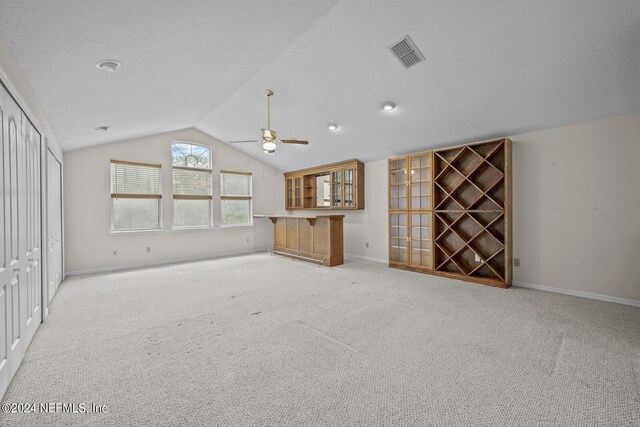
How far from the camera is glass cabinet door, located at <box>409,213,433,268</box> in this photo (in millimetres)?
5285

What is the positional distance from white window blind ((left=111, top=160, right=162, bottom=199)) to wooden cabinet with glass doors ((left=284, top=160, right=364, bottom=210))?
3.33 meters

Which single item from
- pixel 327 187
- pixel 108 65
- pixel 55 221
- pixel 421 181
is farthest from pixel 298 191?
pixel 108 65

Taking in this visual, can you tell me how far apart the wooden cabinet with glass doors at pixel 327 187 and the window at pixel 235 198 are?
118cm

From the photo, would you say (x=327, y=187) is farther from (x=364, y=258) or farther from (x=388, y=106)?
(x=388, y=106)

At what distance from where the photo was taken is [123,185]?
5895 mm

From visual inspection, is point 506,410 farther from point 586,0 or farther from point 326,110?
point 326,110

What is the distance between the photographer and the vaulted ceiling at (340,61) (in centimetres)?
221

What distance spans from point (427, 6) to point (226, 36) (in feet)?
6.19

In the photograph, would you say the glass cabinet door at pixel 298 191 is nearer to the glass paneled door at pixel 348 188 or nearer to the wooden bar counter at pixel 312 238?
the wooden bar counter at pixel 312 238

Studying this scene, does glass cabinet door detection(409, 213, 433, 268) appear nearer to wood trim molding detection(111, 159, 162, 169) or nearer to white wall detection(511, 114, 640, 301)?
white wall detection(511, 114, 640, 301)

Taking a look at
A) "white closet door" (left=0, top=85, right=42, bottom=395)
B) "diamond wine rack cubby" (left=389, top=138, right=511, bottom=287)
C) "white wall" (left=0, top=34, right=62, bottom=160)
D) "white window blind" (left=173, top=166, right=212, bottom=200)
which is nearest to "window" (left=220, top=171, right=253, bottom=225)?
"white window blind" (left=173, top=166, right=212, bottom=200)

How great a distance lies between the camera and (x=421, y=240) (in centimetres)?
538

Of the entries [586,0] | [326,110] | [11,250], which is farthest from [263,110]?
[586,0]

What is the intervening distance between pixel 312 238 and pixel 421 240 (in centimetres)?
235
